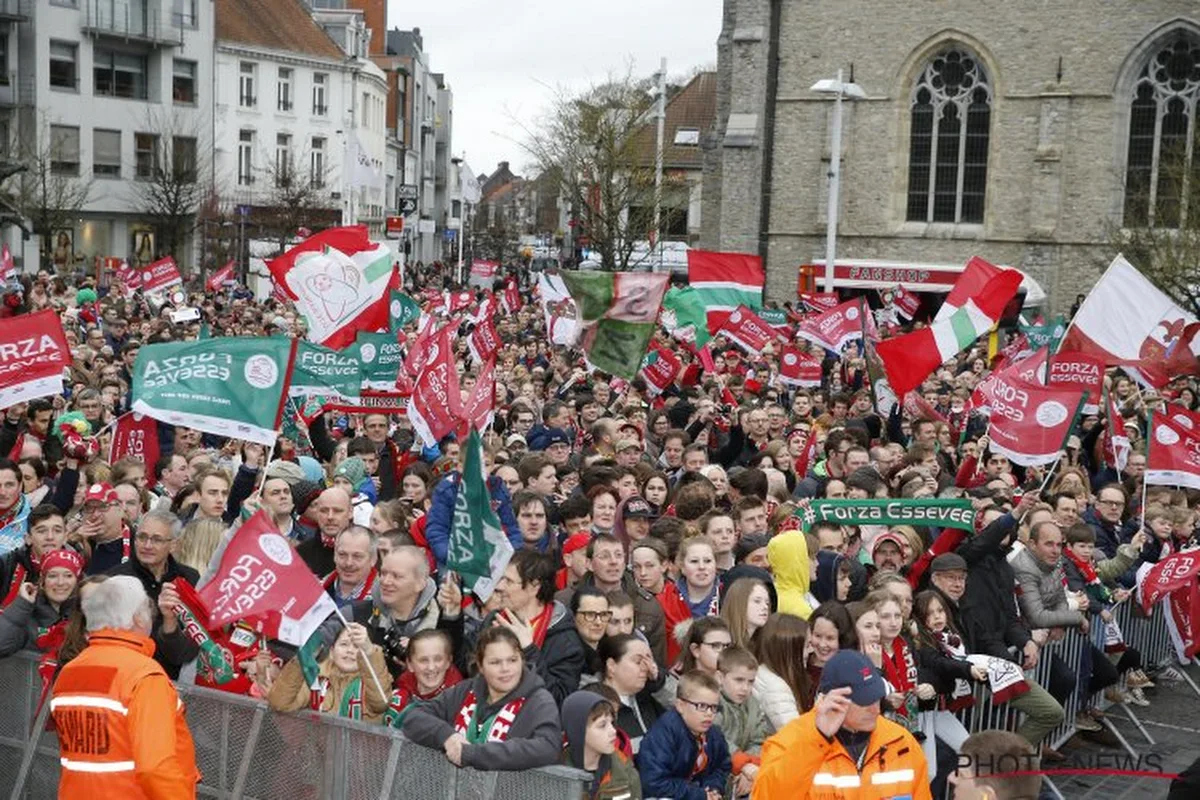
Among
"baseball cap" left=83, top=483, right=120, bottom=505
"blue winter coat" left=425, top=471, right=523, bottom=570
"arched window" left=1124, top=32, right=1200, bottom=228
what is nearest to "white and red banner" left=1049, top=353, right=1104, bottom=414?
"blue winter coat" left=425, top=471, right=523, bottom=570

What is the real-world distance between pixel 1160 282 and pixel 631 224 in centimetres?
1718

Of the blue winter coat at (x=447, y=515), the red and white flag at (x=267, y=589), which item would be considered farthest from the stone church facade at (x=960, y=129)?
the red and white flag at (x=267, y=589)

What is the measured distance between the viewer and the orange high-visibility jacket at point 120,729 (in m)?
5.87

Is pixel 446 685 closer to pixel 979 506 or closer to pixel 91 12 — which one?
pixel 979 506

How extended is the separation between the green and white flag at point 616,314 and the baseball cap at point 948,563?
7062 mm

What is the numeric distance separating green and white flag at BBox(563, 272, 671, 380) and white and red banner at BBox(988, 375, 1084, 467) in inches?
155

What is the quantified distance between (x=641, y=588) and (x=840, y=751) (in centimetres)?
255

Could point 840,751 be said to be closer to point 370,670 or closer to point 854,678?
point 854,678

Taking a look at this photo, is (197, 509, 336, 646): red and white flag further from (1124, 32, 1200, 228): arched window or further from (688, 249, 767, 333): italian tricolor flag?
(1124, 32, 1200, 228): arched window

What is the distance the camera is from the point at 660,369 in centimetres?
1820

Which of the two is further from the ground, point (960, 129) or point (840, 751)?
point (960, 129)

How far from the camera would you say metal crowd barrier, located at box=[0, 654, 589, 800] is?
20.2 feet

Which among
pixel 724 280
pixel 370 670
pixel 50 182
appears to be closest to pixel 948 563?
pixel 370 670

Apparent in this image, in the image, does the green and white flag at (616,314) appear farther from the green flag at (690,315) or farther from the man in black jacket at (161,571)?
the man in black jacket at (161,571)
